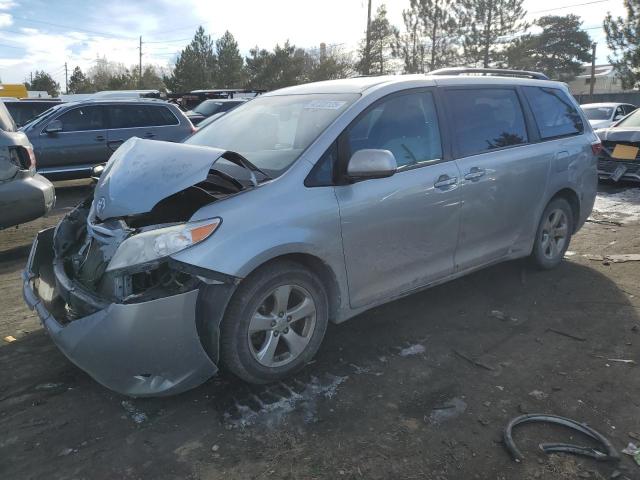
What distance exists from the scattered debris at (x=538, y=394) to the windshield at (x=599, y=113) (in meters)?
15.2

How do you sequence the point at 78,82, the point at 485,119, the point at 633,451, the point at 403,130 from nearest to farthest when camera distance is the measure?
the point at 633,451
the point at 403,130
the point at 485,119
the point at 78,82

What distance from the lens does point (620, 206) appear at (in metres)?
8.67

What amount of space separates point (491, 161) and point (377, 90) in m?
1.20

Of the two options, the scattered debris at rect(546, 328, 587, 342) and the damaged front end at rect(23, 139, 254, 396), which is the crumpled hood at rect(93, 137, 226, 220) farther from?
the scattered debris at rect(546, 328, 587, 342)

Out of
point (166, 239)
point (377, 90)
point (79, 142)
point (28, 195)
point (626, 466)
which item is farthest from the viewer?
point (79, 142)

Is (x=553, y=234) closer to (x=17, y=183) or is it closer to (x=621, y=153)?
(x=17, y=183)

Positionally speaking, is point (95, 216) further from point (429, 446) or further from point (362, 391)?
point (429, 446)

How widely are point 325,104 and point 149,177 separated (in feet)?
4.29

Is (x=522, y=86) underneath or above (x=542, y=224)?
above

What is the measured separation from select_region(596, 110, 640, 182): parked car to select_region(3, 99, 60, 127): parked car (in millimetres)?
12072

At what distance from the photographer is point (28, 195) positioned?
550 centimetres

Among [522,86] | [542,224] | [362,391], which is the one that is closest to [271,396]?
[362,391]

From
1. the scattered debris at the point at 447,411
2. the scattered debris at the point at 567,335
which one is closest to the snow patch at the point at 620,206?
the scattered debris at the point at 567,335

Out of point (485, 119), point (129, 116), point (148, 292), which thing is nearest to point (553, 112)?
point (485, 119)
